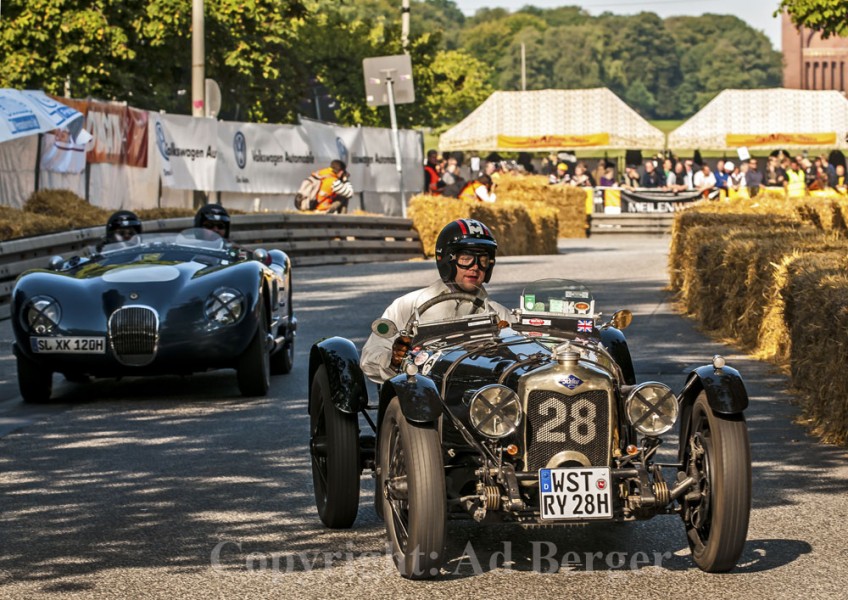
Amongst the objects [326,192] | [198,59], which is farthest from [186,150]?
[198,59]

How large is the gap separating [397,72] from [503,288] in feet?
35.9

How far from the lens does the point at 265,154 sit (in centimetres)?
3244

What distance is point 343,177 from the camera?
3002 cm

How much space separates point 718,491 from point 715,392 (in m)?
0.41

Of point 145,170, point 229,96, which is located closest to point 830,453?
point 145,170

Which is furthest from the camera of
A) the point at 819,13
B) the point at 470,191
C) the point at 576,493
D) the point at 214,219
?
the point at 470,191

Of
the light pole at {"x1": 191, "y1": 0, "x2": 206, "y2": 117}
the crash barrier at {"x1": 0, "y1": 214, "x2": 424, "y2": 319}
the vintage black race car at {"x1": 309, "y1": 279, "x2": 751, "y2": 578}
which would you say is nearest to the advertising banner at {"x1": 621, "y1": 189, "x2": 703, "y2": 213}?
the light pole at {"x1": 191, "y1": 0, "x2": 206, "y2": 117}

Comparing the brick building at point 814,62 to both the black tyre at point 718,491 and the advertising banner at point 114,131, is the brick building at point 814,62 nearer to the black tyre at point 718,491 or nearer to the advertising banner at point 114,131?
the advertising banner at point 114,131

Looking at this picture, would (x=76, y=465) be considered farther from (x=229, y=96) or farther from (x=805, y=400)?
(x=229, y=96)

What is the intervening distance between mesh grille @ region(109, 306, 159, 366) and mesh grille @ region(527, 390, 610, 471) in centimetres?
576

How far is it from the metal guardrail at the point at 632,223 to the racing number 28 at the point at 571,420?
120 ft

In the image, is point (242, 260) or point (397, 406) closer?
point (397, 406)

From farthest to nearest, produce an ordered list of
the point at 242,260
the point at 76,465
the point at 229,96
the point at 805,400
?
the point at 229,96
the point at 242,260
the point at 805,400
the point at 76,465

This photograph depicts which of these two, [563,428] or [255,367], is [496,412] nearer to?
[563,428]
